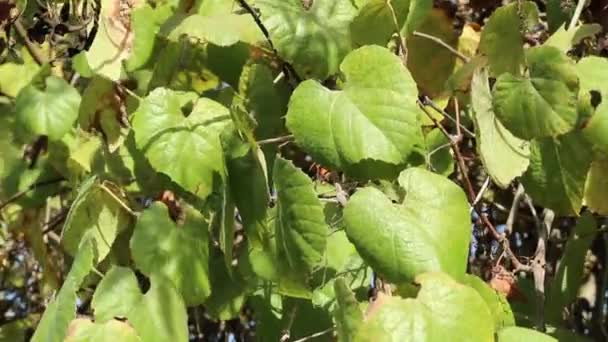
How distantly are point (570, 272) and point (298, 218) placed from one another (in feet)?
1.72

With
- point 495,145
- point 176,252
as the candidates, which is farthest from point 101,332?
point 495,145

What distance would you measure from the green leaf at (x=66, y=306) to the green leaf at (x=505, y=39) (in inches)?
18.0

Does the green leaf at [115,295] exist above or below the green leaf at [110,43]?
below

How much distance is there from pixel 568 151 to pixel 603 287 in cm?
71

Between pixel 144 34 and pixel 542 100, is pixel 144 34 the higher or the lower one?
the lower one

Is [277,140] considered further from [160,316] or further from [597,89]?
[597,89]

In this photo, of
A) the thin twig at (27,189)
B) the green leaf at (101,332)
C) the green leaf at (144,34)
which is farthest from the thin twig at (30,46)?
the green leaf at (101,332)

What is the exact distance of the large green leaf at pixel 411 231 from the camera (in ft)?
3.37

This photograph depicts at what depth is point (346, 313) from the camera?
99cm

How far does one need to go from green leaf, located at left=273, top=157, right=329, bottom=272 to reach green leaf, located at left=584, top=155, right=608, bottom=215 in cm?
36

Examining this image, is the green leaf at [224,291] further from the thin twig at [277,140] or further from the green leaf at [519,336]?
the green leaf at [519,336]

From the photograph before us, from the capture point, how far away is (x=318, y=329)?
4.33 feet

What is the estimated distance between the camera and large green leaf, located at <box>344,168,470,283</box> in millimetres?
1026

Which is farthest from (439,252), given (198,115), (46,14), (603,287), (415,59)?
(603,287)
